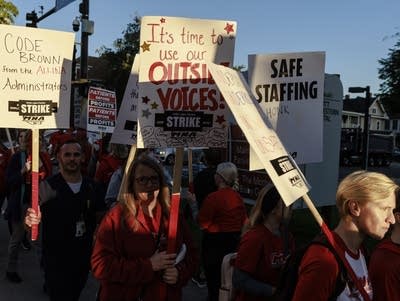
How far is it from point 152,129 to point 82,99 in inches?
482

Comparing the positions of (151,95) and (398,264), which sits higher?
(151,95)

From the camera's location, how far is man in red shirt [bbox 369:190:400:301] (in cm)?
250

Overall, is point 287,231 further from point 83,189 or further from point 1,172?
point 1,172

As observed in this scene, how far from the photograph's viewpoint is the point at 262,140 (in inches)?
108

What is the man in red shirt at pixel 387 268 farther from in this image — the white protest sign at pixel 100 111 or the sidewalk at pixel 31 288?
the white protest sign at pixel 100 111

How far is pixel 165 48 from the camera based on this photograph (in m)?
3.54

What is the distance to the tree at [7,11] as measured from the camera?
29206mm

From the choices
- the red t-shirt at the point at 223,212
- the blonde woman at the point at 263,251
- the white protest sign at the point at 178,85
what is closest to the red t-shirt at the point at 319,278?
the blonde woman at the point at 263,251

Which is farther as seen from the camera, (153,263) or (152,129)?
(152,129)

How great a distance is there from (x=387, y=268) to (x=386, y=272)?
20 millimetres

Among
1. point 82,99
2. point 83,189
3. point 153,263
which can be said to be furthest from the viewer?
point 82,99

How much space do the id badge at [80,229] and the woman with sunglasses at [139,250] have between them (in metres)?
1.15

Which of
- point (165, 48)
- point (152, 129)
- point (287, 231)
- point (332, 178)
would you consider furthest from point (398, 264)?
point (332, 178)

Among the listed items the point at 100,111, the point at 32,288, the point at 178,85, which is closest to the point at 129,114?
the point at 178,85
